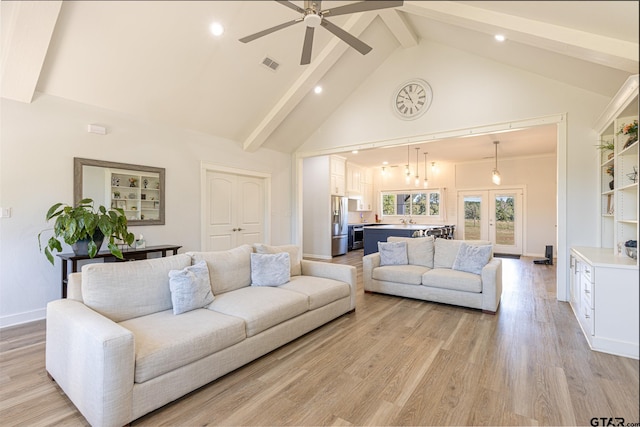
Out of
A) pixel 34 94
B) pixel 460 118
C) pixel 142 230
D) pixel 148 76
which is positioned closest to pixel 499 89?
pixel 460 118

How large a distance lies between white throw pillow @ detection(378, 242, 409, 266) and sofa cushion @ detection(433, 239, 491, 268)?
0.42m

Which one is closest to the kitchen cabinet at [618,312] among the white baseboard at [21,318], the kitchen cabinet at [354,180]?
the white baseboard at [21,318]

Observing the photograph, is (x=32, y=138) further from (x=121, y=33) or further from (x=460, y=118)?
(x=460, y=118)

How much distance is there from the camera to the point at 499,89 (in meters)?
4.14

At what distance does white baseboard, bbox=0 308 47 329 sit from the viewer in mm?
3100

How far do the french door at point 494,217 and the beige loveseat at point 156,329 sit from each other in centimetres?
695

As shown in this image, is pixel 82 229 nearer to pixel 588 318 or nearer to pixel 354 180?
pixel 588 318

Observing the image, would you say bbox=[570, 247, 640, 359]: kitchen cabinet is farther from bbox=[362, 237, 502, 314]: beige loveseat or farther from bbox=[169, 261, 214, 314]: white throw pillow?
bbox=[362, 237, 502, 314]: beige loveseat

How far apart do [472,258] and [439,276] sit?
0.49 m

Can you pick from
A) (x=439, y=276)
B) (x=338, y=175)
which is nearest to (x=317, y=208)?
(x=338, y=175)

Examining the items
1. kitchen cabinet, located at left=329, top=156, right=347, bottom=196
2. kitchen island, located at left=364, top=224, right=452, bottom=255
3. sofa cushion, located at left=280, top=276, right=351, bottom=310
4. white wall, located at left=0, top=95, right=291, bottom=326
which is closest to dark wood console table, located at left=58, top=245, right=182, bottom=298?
white wall, located at left=0, top=95, right=291, bottom=326

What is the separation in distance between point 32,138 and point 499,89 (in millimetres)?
5680

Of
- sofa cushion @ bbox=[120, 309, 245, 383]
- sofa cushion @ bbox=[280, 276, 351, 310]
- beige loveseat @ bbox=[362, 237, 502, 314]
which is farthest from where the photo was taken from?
beige loveseat @ bbox=[362, 237, 502, 314]

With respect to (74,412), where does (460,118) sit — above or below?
above
